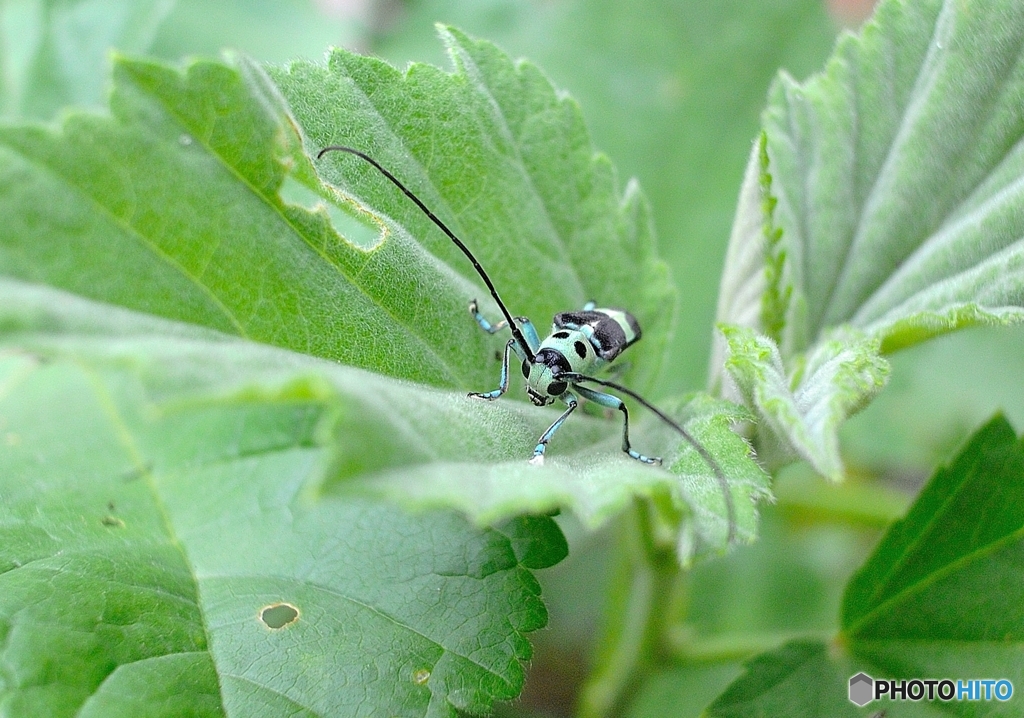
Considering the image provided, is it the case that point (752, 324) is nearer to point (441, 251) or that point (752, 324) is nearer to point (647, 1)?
point (441, 251)

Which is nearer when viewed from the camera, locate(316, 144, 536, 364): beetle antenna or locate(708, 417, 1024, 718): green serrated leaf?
locate(316, 144, 536, 364): beetle antenna

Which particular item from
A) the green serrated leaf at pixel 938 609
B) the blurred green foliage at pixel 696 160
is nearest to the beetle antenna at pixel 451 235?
the green serrated leaf at pixel 938 609

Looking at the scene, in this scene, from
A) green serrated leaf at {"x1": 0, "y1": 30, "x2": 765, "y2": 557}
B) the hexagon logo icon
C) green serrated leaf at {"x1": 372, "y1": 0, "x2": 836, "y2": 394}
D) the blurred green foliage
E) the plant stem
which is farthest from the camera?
green serrated leaf at {"x1": 372, "y1": 0, "x2": 836, "y2": 394}

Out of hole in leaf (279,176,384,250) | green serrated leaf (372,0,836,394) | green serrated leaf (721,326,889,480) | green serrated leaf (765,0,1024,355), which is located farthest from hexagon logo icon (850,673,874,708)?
green serrated leaf (372,0,836,394)

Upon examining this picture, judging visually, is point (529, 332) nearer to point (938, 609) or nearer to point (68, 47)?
point (938, 609)

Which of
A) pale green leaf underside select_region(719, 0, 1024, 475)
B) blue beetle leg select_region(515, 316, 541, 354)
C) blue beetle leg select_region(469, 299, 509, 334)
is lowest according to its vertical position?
blue beetle leg select_region(515, 316, 541, 354)

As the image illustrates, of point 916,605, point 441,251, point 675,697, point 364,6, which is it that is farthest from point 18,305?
point 364,6

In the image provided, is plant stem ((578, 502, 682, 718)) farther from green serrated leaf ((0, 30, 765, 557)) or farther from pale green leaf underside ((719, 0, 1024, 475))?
pale green leaf underside ((719, 0, 1024, 475))
